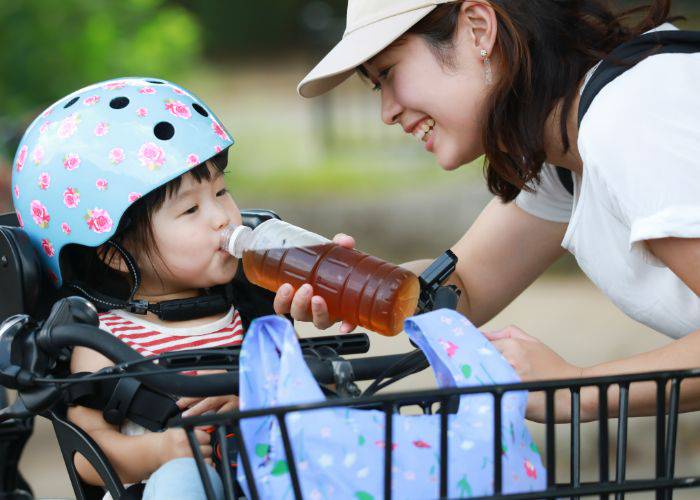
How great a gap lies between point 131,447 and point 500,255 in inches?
38.9

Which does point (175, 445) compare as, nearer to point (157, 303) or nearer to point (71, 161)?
point (157, 303)

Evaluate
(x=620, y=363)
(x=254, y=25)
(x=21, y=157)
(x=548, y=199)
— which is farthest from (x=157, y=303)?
(x=254, y=25)

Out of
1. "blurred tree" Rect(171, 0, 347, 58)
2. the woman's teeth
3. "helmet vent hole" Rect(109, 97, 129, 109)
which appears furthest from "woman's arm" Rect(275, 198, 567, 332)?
"blurred tree" Rect(171, 0, 347, 58)

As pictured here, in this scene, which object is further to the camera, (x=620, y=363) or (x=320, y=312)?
(x=320, y=312)

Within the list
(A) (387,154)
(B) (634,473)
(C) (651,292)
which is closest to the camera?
(C) (651,292)

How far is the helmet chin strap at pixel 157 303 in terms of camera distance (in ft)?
7.29

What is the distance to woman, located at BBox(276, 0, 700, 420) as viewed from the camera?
1709 mm

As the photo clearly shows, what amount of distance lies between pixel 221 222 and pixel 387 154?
6479 millimetres

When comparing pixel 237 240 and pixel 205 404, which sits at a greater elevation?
pixel 237 240

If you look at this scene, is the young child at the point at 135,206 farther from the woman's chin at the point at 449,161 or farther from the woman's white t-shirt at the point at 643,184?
the woman's white t-shirt at the point at 643,184

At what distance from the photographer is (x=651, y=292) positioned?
195 centimetres

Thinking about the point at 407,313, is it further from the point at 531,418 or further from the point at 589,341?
the point at 589,341

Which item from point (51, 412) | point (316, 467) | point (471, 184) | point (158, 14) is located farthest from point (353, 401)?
point (158, 14)

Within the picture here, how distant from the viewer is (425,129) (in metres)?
2.16
